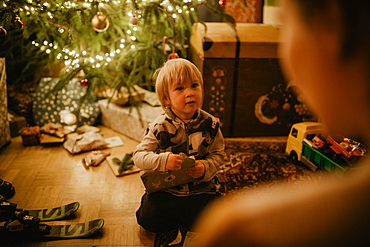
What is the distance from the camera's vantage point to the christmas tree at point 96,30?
180 centimetres

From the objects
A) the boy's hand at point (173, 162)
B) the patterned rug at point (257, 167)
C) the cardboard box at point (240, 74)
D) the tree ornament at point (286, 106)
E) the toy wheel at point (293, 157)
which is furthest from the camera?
the tree ornament at point (286, 106)

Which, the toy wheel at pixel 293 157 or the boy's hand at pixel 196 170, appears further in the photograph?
the toy wheel at pixel 293 157

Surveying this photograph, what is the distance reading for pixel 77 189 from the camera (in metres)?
1.74

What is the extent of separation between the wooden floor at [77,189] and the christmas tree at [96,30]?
52 cm

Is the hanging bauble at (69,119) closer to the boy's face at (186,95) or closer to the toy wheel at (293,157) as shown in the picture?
the boy's face at (186,95)

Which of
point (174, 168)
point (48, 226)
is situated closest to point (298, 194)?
point (174, 168)

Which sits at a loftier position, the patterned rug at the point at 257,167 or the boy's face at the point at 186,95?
the boy's face at the point at 186,95

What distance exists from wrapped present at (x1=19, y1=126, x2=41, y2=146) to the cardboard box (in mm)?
1338

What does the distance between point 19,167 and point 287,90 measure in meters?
2.07

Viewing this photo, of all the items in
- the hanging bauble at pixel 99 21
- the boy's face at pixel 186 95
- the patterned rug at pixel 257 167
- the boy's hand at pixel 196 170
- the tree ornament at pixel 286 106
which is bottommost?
the patterned rug at pixel 257 167

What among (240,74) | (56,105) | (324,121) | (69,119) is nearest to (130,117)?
(69,119)

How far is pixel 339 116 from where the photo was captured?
45cm

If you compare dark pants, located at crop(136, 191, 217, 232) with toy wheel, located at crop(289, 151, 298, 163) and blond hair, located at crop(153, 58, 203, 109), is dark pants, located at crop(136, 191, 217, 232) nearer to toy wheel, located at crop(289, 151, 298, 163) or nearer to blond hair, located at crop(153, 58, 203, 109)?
blond hair, located at crop(153, 58, 203, 109)

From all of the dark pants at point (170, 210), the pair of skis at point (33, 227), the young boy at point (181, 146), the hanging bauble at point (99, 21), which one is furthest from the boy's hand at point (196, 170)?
the hanging bauble at point (99, 21)
